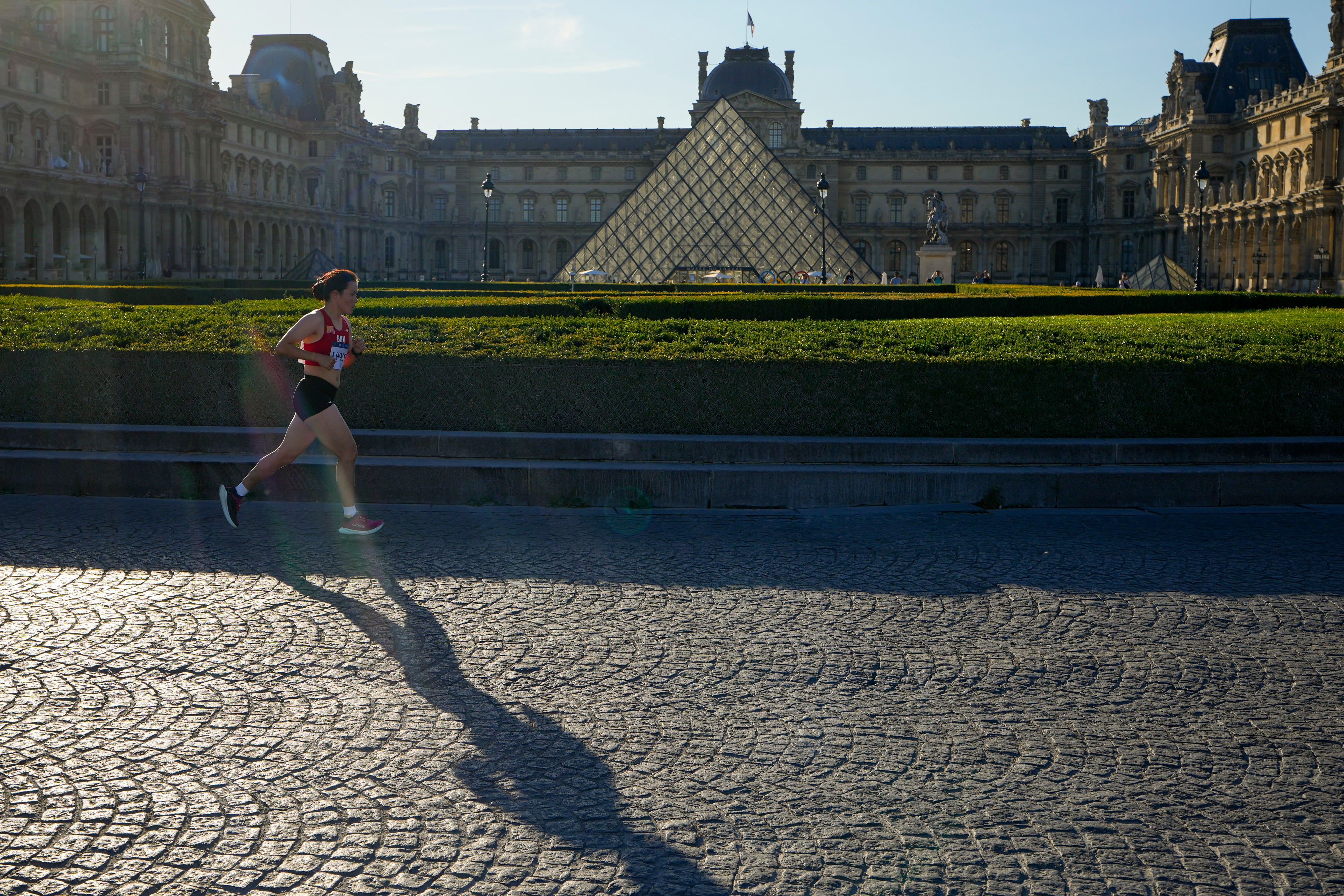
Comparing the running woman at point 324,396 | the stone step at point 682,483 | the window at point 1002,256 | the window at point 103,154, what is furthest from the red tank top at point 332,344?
the window at point 1002,256

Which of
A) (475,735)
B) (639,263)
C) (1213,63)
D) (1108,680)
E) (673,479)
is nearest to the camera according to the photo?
(475,735)

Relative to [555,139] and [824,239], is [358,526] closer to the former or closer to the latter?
[824,239]

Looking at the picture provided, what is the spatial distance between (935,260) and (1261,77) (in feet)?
118

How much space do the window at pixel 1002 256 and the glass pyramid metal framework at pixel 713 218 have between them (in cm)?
4501

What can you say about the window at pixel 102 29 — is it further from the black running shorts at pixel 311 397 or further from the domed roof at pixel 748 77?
the black running shorts at pixel 311 397

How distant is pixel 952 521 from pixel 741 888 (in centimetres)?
470

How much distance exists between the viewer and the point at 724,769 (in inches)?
A: 137

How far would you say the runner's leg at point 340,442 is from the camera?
6.57 meters

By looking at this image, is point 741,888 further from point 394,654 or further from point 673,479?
point 673,479

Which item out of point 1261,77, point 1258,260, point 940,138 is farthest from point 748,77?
point 1258,260

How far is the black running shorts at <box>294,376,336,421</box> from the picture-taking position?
658 cm

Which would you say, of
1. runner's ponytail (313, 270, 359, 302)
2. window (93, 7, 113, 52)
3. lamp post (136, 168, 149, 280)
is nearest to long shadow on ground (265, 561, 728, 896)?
runner's ponytail (313, 270, 359, 302)

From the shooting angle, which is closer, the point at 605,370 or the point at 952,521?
the point at 952,521

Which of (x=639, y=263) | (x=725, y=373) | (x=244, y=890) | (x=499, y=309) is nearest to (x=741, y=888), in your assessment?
(x=244, y=890)
